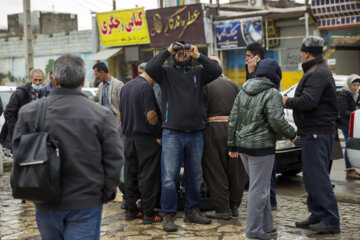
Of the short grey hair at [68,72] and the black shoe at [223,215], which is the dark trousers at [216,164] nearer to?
the black shoe at [223,215]

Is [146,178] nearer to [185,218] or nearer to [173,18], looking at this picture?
[185,218]

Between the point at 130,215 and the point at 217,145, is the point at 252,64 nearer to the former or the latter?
the point at 217,145

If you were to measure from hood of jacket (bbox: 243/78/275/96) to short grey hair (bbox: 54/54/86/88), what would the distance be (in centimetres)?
234

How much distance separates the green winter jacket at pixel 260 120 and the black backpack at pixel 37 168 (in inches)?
100

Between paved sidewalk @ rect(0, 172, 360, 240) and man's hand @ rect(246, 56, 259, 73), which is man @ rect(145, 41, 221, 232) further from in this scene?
man's hand @ rect(246, 56, 259, 73)

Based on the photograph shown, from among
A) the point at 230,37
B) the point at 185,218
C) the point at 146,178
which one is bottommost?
the point at 185,218

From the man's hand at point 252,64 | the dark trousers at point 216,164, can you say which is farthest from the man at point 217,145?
the man's hand at point 252,64

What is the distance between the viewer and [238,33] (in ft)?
72.8

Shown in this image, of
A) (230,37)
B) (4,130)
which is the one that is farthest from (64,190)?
(230,37)

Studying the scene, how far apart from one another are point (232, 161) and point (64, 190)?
11.9 feet

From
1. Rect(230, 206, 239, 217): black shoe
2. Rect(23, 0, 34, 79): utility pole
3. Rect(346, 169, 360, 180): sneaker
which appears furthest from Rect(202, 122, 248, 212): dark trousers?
Rect(23, 0, 34, 79): utility pole

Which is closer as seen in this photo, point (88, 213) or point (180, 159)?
point (88, 213)

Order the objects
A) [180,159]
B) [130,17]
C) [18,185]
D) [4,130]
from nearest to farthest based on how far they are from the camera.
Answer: [18,185] < [180,159] < [4,130] < [130,17]

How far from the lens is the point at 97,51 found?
28422 mm
